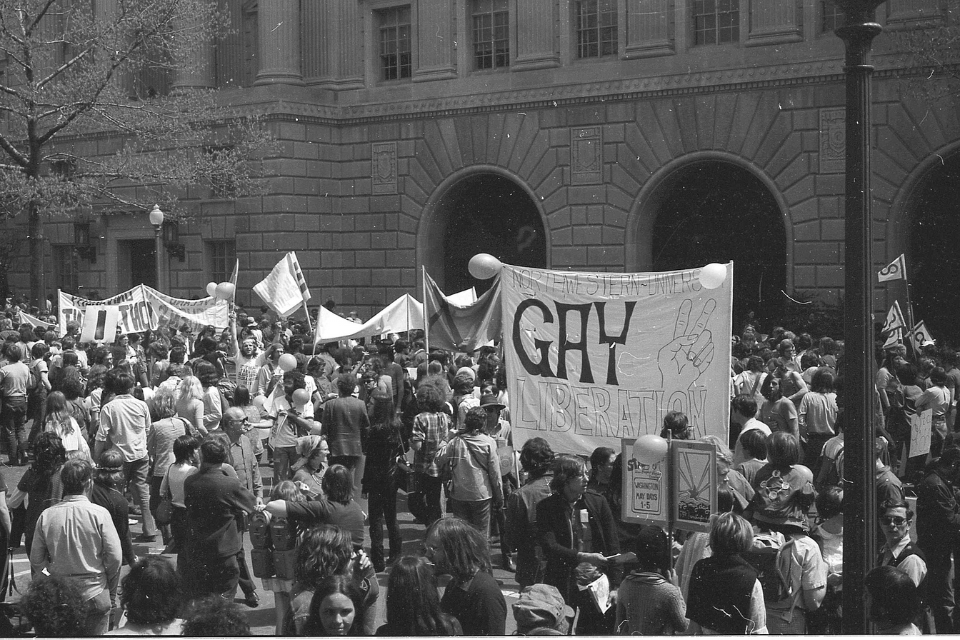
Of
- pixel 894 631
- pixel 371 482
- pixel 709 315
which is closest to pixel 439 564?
pixel 894 631

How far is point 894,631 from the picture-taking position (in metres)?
5.25

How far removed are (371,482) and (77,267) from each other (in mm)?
28828

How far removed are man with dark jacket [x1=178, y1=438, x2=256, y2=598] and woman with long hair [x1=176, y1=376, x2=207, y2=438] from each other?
4526 mm

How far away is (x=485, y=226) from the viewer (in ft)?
104

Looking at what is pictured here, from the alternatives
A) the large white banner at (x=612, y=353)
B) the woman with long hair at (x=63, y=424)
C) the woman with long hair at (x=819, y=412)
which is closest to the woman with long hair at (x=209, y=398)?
the woman with long hair at (x=63, y=424)

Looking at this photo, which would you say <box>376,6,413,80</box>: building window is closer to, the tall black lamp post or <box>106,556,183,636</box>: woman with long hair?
the tall black lamp post

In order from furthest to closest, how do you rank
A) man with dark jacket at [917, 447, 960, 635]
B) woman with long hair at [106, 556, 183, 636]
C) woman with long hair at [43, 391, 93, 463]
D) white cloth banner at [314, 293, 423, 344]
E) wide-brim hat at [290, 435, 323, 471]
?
white cloth banner at [314, 293, 423, 344] → woman with long hair at [43, 391, 93, 463] → wide-brim hat at [290, 435, 323, 471] → man with dark jacket at [917, 447, 960, 635] → woman with long hair at [106, 556, 183, 636]

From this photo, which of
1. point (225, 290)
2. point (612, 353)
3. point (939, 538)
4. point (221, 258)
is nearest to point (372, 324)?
point (225, 290)

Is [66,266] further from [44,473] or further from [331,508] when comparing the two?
[331,508]

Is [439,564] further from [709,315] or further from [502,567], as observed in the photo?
[502,567]

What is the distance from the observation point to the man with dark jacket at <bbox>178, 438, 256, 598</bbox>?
27.2 ft


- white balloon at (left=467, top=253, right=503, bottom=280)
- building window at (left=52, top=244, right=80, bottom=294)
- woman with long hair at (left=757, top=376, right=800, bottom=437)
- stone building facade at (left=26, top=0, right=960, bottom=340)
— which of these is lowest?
woman with long hair at (left=757, top=376, right=800, bottom=437)

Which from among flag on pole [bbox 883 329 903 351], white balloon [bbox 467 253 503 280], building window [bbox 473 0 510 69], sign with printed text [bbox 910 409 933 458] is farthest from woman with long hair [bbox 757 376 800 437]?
building window [bbox 473 0 510 69]

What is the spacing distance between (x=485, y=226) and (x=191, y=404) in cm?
1956
